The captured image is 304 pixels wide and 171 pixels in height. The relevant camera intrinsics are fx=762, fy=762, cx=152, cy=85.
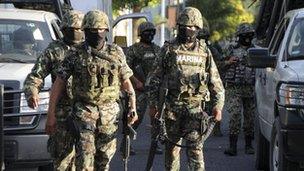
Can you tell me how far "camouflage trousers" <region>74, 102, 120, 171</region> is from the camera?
20.7ft

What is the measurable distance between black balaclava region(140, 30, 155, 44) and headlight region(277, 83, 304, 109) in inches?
151

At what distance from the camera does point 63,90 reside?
21.2 feet

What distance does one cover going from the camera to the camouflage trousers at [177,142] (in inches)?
270

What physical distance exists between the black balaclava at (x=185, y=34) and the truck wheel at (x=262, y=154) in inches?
97.0

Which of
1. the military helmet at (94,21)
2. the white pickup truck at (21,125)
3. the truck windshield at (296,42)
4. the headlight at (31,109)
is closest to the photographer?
the military helmet at (94,21)

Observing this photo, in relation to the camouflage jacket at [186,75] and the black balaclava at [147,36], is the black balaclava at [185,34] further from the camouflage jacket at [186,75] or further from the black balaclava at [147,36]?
the black balaclava at [147,36]

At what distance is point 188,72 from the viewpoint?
684cm

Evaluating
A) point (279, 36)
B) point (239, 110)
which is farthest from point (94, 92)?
point (239, 110)

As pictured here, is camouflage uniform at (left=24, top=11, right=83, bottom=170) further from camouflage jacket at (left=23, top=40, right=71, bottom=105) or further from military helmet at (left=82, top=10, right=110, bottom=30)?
military helmet at (left=82, top=10, right=110, bottom=30)

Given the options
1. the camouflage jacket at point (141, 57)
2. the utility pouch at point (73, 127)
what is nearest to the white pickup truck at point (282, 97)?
the camouflage jacket at point (141, 57)

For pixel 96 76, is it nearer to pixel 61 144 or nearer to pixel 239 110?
pixel 61 144

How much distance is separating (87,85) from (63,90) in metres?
0.25

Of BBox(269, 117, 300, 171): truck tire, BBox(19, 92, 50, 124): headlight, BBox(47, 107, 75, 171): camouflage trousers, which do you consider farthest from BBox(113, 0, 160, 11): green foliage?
BBox(47, 107, 75, 171): camouflage trousers

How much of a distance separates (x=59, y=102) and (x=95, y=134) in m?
0.48
